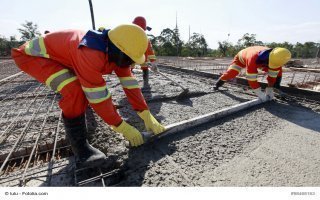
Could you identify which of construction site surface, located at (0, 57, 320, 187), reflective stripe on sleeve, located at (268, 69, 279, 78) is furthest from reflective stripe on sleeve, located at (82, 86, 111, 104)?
reflective stripe on sleeve, located at (268, 69, 279, 78)

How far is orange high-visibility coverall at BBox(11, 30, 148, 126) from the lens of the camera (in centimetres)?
192

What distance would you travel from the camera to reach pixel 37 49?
7.31 feet

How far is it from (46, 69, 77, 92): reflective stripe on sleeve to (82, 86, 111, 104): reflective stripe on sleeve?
10.3 inches

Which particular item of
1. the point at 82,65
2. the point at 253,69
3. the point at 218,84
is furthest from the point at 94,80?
the point at 218,84

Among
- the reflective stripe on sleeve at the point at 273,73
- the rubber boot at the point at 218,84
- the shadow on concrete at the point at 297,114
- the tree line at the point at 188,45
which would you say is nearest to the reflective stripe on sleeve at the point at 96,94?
the shadow on concrete at the point at 297,114

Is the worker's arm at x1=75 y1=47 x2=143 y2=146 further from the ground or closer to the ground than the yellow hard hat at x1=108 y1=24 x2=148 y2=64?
closer to the ground

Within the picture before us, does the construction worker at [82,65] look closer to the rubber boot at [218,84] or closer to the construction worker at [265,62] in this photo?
the construction worker at [265,62]

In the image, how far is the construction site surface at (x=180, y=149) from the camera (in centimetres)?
196

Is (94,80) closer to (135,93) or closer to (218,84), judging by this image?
(135,93)

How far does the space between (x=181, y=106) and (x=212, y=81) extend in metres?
2.75

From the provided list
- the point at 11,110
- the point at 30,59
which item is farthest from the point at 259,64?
the point at 11,110

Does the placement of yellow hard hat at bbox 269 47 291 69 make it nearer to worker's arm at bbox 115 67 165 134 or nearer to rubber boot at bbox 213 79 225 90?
rubber boot at bbox 213 79 225 90

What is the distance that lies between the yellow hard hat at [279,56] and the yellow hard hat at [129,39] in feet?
9.83

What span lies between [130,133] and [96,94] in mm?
559
